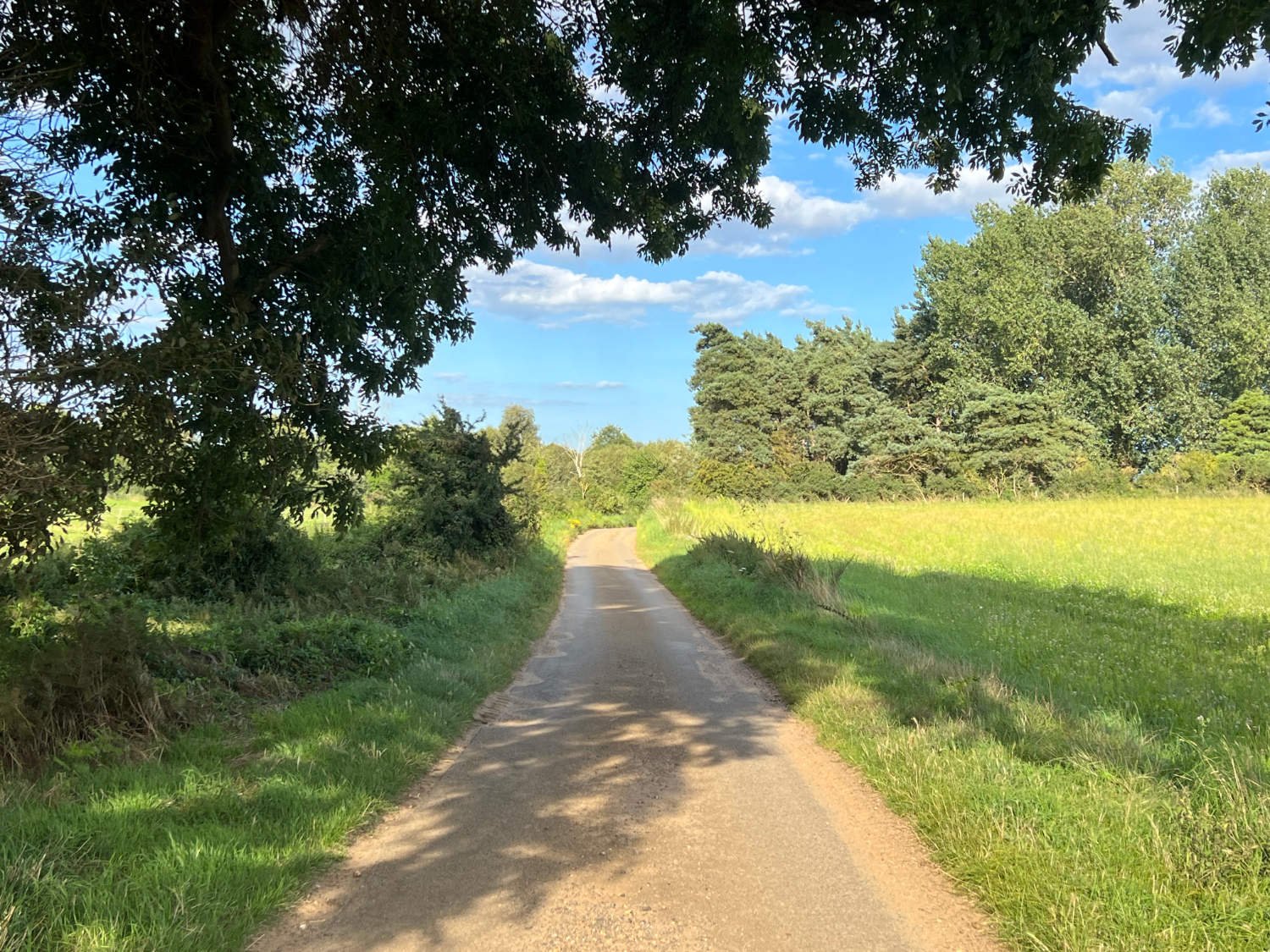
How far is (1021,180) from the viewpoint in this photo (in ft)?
20.5

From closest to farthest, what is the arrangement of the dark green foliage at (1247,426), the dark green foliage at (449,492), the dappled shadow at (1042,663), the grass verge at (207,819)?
the grass verge at (207,819) → the dappled shadow at (1042,663) → the dark green foliage at (449,492) → the dark green foliage at (1247,426)

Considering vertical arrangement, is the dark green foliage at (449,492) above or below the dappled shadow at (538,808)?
above

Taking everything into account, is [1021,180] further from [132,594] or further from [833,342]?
[833,342]

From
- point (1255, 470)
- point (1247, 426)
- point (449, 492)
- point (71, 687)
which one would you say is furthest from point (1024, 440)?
point (71, 687)

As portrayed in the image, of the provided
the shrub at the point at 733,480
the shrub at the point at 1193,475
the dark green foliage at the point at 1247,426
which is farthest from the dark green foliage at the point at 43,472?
the dark green foliage at the point at 1247,426

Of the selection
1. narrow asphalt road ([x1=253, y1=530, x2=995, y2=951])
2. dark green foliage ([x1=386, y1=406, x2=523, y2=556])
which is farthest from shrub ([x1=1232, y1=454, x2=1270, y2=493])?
narrow asphalt road ([x1=253, y1=530, x2=995, y2=951])

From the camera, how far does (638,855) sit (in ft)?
13.8

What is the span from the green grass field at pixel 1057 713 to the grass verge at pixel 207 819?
355 cm

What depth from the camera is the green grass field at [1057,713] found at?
11.2 ft

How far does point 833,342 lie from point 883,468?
13.8 metres

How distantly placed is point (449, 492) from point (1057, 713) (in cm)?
→ 1545

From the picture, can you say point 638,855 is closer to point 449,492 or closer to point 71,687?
point 71,687

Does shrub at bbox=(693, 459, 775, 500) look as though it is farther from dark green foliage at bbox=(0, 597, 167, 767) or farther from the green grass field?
dark green foliage at bbox=(0, 597, 167, 767)

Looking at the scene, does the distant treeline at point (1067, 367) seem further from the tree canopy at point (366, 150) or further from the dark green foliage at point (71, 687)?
the dark green foliage at point (71, 687)
